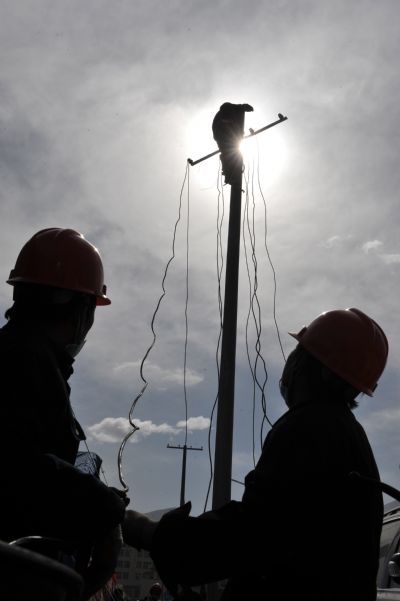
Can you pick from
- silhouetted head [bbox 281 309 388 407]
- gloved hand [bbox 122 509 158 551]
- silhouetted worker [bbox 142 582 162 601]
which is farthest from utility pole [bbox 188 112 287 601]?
silhouetted worker [bbox 142 582 162 601]

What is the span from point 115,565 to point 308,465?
849mm

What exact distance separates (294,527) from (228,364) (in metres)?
3.21

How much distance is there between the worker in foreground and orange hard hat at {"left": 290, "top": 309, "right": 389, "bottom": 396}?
25 cm

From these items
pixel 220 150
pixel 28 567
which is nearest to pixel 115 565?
pixel 28 567

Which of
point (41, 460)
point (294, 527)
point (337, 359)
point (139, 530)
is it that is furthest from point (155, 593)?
point (41, 460)

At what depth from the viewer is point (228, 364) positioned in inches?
223

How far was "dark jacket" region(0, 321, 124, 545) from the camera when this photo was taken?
196 centimetres

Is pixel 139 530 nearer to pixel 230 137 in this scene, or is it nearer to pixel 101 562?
pixel 101 562

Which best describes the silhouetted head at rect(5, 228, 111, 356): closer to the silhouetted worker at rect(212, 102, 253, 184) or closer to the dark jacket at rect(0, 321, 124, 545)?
the dark jacket at rect(0, 321, 124, 545)

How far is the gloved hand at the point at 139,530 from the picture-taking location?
2.72 meters

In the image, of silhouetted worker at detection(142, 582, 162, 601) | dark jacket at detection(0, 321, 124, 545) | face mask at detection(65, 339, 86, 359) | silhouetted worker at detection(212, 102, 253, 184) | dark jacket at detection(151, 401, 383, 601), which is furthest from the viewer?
silhouetted worker at detection(142, 582, 162, 601)

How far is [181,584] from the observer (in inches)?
106

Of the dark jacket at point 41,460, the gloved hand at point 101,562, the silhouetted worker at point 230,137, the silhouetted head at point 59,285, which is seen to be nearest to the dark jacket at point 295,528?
the gloved hand at point 101,562

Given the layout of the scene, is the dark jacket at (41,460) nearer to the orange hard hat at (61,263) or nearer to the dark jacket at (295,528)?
the orange hard hat at (61,263)
